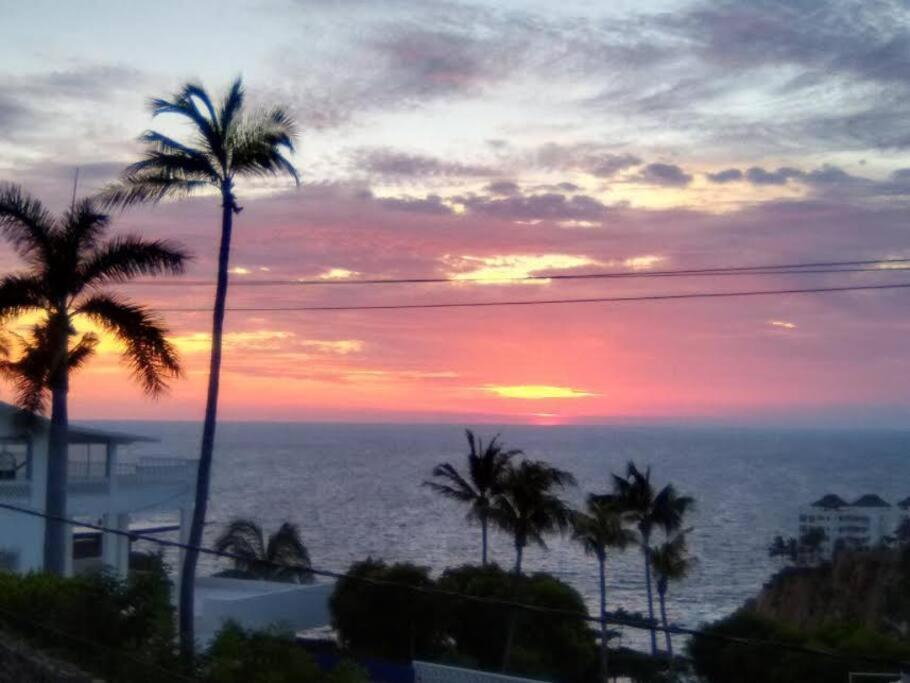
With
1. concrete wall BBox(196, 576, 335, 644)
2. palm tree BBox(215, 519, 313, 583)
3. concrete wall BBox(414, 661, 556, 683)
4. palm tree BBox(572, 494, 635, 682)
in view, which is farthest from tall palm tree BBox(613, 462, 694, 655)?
concrete wall BBox(414, 661, 556, 683)

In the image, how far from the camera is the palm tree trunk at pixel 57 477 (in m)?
21.4

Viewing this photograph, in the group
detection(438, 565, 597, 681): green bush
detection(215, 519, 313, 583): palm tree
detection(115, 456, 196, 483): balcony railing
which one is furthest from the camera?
detection(215, 519, 313, 583): palm tree

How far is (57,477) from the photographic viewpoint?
72.8 feet

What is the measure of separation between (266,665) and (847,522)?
3626 inches

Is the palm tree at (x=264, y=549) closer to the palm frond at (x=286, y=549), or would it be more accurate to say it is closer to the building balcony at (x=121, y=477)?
the palm frond at (x=286, y=549)

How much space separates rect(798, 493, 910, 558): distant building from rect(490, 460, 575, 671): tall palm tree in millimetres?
62514

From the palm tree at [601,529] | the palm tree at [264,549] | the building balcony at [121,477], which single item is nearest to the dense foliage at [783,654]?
the palm tree at [601,529]

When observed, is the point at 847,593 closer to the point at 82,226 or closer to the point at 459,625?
the point at 459,625

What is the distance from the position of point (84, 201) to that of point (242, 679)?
1114cm

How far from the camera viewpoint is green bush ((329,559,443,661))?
26.5 meters

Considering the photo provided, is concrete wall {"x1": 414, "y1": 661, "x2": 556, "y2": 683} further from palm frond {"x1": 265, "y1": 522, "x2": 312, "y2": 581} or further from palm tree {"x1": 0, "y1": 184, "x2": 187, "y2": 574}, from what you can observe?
palm frond {"x1": 265, "y1": 522, "x2": 312, "y2": 581}

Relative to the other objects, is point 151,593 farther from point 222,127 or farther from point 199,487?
point 222,127

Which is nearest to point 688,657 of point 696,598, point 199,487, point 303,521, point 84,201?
point 199,487

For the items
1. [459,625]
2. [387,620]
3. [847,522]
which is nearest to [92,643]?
[387,620]
